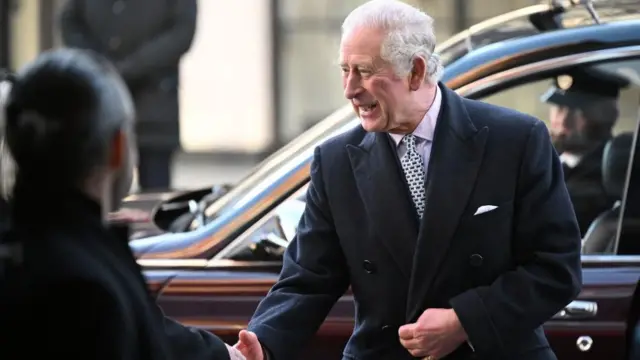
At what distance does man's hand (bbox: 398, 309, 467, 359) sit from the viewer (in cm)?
327

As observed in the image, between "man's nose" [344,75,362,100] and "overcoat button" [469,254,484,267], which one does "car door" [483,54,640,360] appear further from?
"man's nose" [344,75,362,100]

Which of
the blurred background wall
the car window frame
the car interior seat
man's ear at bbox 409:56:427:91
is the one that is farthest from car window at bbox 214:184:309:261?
the blurred background wall

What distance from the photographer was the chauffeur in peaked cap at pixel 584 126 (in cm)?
421

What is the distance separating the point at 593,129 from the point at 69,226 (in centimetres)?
227

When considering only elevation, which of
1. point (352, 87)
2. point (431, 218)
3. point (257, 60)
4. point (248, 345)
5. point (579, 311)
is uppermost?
point (352, 87)

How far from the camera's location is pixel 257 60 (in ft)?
45.1

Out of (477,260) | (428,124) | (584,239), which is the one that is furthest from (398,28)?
(584,239)

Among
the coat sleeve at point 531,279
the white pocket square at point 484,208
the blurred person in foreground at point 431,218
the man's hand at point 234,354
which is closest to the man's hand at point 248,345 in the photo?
the blurred person in foreground at point 431,218

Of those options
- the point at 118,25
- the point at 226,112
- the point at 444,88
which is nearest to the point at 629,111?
the point at 444,88

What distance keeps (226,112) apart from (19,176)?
1131 cm

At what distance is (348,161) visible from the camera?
354 cm

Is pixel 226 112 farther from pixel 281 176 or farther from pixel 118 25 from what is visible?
pixel 281 176

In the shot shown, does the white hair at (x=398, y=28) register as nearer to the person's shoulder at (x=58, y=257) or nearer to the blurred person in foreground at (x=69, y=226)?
the blurred person in foreground at (x=69, y=226)

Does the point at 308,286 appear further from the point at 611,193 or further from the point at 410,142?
the point at 611,193
